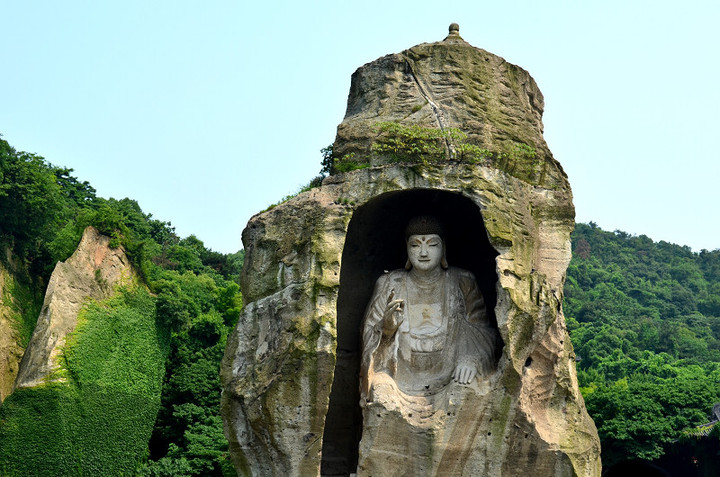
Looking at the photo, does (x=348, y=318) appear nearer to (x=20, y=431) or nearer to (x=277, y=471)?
(x=277, y=471)

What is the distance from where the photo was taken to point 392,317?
11594 millimetres

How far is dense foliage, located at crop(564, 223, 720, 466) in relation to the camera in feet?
85.9

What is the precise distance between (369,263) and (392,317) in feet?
4.37

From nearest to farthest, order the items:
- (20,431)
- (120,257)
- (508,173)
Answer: (508,173), (20,431), (120,257)

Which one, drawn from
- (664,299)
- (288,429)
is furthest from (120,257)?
(664,299)

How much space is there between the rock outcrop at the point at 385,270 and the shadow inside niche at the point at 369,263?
25mm

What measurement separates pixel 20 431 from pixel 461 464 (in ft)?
44.3

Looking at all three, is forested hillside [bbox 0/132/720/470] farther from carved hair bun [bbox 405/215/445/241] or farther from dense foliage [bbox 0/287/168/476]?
carved hair bun [bbox 405/215/445/241]

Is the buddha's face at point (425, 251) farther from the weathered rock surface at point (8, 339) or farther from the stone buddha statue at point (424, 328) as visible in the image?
the weathered rock surface at point (8, 339)

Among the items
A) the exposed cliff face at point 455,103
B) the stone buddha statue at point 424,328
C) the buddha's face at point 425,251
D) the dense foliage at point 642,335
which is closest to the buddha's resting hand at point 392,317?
the stone buddha statue at point 424,328

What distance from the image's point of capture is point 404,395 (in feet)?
36.8

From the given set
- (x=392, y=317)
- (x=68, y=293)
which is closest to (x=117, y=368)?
(x=68, y=293)

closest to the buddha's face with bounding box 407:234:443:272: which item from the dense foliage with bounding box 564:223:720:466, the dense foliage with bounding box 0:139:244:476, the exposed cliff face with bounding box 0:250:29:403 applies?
the dense foliage with bounding box 0:139:244:476

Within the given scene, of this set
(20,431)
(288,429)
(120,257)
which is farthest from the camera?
(120,257)
